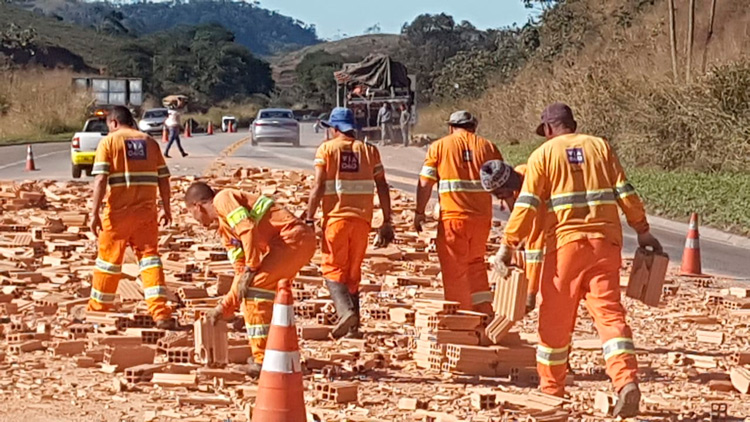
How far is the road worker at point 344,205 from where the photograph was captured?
34.7 ft

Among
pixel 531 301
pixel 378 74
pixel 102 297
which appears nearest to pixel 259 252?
pixel 531 301

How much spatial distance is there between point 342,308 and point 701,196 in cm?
1506

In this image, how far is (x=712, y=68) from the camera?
29172mm

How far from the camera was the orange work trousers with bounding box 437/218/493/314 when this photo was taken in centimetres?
1043

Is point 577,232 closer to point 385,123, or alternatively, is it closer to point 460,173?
point 460,173

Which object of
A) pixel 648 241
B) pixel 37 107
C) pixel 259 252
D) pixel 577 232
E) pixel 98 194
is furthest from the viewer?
pixel 37 107

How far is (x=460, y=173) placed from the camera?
34.6ft

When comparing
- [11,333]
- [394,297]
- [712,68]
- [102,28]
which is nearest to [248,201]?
[11,333]

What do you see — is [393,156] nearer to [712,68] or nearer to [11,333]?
[712,68]

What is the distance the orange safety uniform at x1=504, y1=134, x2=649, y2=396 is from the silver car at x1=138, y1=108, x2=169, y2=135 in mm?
49965

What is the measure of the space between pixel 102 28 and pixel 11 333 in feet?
546

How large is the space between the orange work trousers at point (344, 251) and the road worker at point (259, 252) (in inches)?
62.2

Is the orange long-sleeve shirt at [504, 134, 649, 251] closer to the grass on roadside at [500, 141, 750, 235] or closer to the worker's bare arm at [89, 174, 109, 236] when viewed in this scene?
the worker's bare arm at [89, 174, 109, 236]

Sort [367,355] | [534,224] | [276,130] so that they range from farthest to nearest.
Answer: [276,130], [367,355], [534,224]
